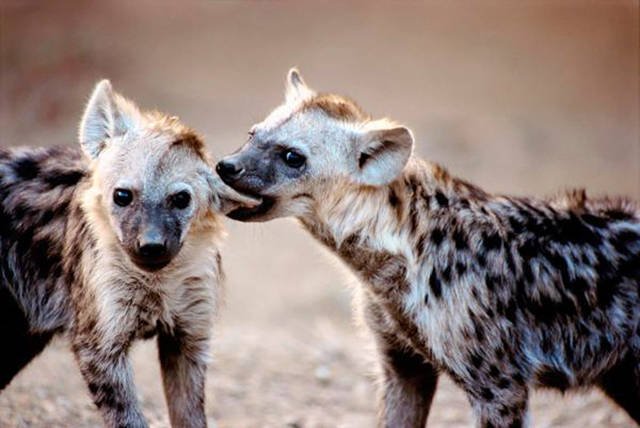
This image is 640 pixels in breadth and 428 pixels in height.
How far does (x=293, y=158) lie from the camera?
341 cm

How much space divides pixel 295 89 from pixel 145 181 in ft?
2.33

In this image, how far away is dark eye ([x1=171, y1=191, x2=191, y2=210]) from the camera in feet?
10.7

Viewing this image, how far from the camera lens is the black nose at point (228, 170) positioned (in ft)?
10.8

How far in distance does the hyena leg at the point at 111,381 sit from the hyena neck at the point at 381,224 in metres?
0.68

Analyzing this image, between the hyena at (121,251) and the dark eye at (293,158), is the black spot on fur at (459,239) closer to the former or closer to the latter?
the dark eye at (293,158)

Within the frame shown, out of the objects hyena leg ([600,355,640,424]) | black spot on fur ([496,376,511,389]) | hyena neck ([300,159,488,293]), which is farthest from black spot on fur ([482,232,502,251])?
hyena leg ([600,355,640,424])

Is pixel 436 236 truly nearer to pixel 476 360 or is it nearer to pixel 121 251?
pixel 476 360

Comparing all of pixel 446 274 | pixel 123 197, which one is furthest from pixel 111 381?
pixel 446 274

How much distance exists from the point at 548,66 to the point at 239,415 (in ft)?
21.4

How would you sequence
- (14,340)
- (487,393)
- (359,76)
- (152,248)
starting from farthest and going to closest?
(359,76)
(14,340)
(487,393)
(152,248)

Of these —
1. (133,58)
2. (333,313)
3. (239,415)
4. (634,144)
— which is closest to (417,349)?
A: (239,415)

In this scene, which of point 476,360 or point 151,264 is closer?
point 151,264

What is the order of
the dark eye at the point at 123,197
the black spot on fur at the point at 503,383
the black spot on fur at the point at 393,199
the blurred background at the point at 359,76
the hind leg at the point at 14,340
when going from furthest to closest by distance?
the blurred background at the point at 359,76 < the hind leg at the point at 14,340 < the black spot on fur at the point at 393,199 < the black spot on fur at the point at 503,383 < the dark eye at the point at 123,197

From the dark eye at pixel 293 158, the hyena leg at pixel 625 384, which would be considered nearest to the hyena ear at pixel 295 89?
the dark eye at pixel 293 158
